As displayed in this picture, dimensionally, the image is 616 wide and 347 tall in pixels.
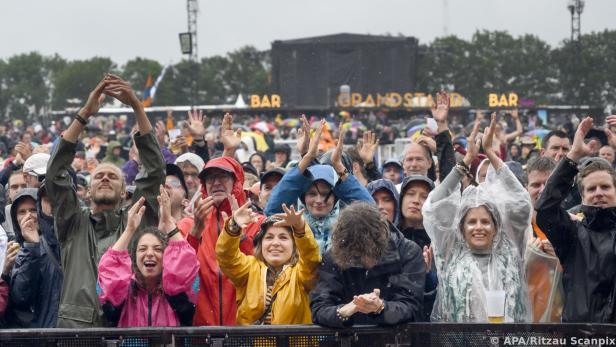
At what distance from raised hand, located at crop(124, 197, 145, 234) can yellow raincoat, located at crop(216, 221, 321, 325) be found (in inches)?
18.8

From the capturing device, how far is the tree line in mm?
90812

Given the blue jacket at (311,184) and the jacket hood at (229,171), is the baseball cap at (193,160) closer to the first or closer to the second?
the jacket hood at (229,171)

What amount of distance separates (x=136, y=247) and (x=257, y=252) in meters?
0.71

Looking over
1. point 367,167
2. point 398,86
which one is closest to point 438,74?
point 398,86

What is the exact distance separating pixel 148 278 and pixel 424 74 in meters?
89.9

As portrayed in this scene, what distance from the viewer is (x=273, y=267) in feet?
22.4

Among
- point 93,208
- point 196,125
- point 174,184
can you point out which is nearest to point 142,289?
point 93,208

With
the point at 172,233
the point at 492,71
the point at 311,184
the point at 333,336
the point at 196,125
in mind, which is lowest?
the point at 333,336

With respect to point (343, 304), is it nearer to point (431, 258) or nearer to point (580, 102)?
point (431, 258)

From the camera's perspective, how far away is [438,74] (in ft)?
321

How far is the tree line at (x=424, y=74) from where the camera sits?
90.8m

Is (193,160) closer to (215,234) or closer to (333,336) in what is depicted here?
(215,234)

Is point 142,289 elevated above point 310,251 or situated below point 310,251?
below

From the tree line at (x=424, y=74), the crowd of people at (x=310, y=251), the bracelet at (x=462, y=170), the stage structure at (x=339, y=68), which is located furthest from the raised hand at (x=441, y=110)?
the tree line at (x=424, y=74)
